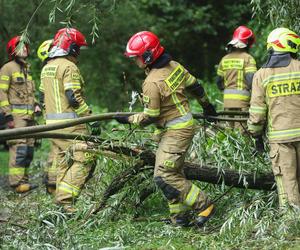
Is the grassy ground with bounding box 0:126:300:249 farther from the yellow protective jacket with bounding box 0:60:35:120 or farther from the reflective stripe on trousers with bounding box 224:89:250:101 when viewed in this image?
the reflective stripe on trousers with bounding box 224:89:250:101

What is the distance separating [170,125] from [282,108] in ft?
3.77

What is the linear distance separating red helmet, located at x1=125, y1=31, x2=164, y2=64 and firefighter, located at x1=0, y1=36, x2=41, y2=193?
3.45 metres

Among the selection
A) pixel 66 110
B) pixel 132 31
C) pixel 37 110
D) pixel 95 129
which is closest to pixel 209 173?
pixel 95 129

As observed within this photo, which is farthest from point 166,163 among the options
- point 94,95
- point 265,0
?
point 94,95

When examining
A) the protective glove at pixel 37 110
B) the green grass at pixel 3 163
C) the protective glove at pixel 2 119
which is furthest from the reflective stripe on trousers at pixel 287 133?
the green grass at pixel 3 163

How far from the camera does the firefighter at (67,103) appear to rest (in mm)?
7824

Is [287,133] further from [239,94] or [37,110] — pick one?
[37,110]

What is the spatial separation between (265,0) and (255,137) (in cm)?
257

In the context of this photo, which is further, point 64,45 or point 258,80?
point 64,45

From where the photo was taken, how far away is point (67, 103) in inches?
324

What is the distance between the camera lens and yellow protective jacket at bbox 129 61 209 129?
6684 millimetres

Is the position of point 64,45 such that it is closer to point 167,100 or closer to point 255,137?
point 167,100

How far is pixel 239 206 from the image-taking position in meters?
6.98

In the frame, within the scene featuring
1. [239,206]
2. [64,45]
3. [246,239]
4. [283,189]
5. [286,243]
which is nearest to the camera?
[286,243]
